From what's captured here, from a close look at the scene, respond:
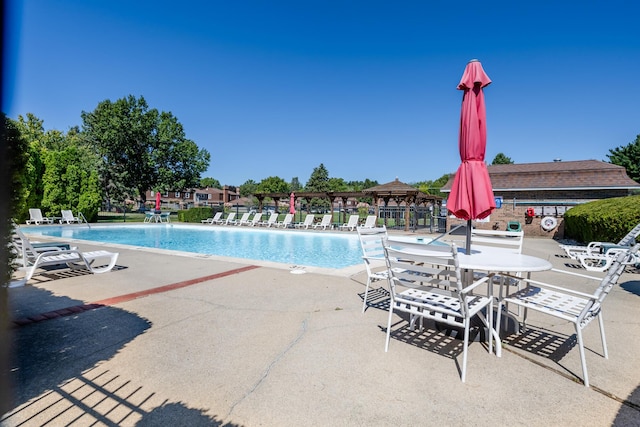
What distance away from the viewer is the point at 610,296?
4840mm

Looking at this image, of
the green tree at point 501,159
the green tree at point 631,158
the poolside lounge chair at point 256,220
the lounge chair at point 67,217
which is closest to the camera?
the lounge chair at point 67,217

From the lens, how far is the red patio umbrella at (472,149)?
350 cm

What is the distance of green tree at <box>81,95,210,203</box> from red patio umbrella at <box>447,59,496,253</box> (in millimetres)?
35743

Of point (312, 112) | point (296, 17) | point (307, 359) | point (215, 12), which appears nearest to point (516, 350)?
point (307, 359)

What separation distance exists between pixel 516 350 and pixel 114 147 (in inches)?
1495

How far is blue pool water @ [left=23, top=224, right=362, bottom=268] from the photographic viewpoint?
36.7ft

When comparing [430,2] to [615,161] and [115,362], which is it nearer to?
[115,362]

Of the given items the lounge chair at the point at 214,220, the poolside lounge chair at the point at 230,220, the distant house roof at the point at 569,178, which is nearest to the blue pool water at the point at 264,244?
the poolside lounge chair at the point at 230,220

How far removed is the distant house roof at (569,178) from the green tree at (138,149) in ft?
96.2

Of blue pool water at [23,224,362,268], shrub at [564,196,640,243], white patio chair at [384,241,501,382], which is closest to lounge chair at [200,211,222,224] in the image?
blue pool water at [23,224,362,268]

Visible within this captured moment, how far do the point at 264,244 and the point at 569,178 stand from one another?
1584 centimetres

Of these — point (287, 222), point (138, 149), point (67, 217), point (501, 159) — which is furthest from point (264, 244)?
point (501, 159)

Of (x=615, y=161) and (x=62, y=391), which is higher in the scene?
(x=615, y=161)

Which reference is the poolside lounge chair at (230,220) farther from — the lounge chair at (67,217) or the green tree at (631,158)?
the green tree at (631,158)
